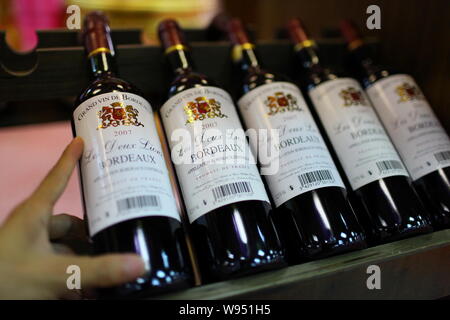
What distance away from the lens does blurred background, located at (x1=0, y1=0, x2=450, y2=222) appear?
750mm

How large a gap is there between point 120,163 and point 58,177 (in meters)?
0.08

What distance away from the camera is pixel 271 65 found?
82cm

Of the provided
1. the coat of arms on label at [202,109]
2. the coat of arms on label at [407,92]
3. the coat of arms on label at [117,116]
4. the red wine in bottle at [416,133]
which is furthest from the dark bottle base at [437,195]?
the coat of arms on label at [117,116]

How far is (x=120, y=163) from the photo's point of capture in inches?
19.1

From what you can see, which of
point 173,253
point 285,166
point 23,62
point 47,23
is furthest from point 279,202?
point 47,23

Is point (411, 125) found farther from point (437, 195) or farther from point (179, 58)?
point (179, 58)

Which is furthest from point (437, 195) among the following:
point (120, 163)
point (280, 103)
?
point (120, 163)

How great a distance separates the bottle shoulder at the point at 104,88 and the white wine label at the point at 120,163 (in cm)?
1

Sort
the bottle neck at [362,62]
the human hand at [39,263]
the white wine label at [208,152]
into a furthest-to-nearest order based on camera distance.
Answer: the bottle neck at [362,62]
the white wine label at [208,152]
the human hand at [39,263]

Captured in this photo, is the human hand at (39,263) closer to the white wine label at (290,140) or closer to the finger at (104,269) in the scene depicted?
the finger at (104,269)

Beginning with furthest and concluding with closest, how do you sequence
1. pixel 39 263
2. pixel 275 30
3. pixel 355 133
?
pixel 275 30 → pixel 355 133 → pixel 39 263

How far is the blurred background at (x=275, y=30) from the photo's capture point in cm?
75

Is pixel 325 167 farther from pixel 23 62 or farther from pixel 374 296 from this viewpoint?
pixel 23 62
